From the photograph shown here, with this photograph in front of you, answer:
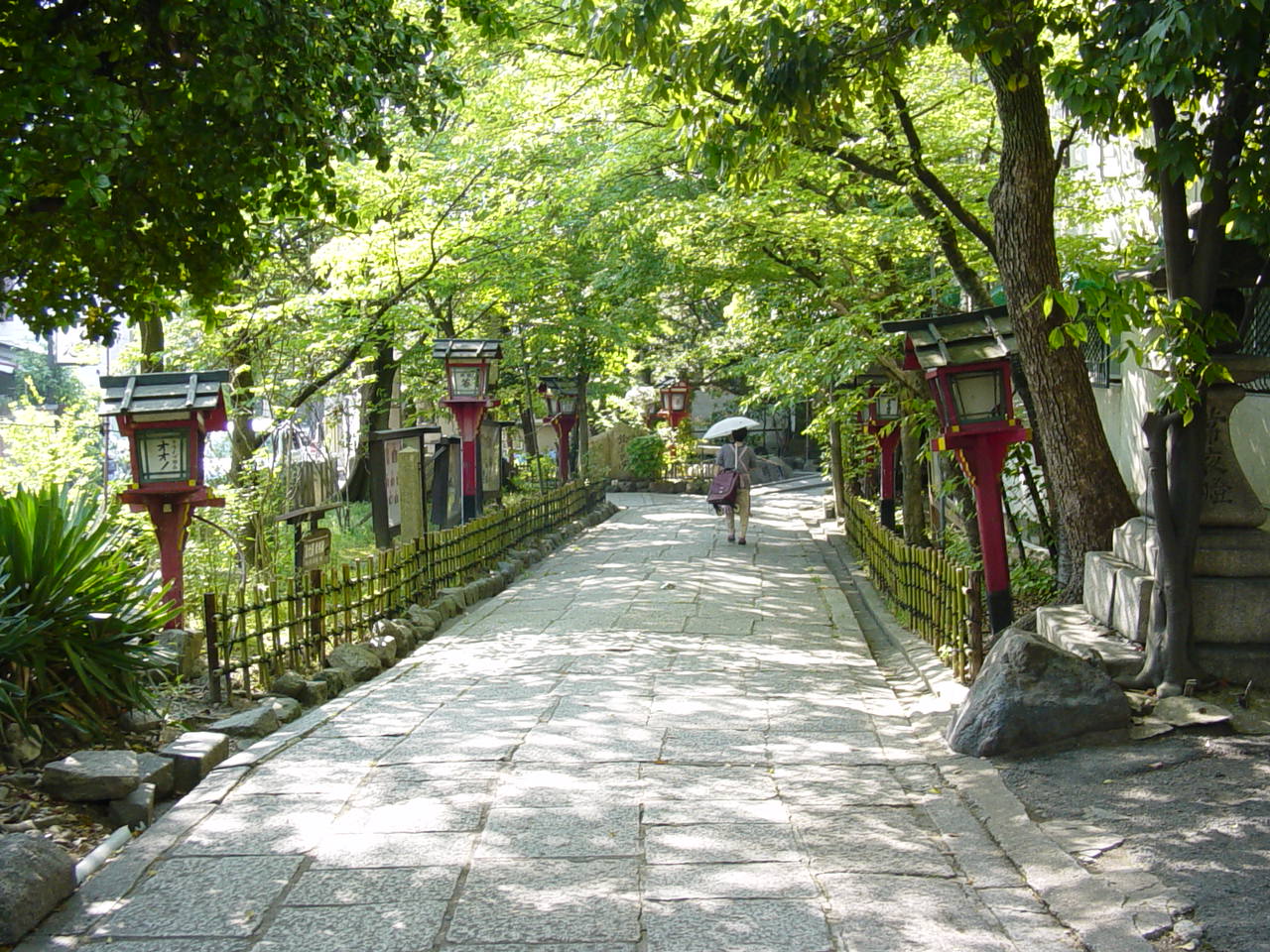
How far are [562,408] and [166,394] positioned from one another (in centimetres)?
1611

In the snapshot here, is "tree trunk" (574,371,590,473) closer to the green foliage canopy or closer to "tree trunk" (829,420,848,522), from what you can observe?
"tree trunk" (829,420,848,522)

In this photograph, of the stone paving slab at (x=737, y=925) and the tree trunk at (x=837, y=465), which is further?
the tree trunk at (x=837, y=465)

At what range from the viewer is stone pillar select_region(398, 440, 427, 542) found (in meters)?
13.2

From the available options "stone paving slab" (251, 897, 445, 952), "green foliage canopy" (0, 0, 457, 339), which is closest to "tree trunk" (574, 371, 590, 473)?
"green foliage canopy" (0, 0, 457, 339)

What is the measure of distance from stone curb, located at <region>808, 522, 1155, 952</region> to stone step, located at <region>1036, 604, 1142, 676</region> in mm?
690

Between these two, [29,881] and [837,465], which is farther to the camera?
[837,465]

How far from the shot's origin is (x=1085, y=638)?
23.3ft

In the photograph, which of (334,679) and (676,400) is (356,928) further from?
(676,400)

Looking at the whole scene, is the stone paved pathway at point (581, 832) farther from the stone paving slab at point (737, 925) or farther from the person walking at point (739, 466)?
the person walking at point (739, 466)

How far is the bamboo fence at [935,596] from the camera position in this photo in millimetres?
7625

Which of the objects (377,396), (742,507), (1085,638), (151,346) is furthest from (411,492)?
(1085,638)

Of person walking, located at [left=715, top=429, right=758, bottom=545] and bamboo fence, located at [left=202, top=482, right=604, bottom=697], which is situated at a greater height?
person walking, located at [left=715, top=429, right=758, bottom=545]

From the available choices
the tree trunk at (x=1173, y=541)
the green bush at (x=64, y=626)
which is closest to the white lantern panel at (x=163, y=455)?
the green bush at (x=64, y=626)

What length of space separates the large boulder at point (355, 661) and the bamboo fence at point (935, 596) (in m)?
4.21
